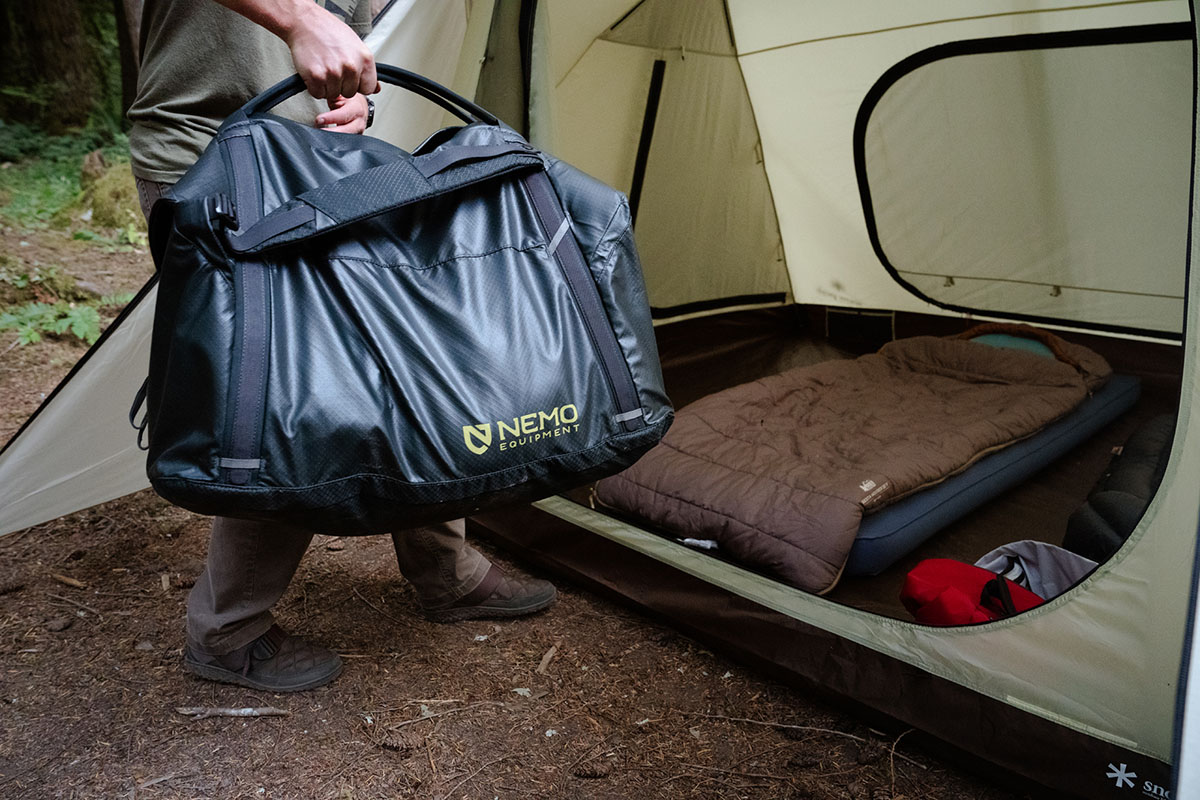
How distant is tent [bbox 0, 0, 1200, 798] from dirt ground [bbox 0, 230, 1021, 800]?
113mm

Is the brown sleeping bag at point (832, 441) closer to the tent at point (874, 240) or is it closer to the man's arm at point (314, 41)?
the tent at point (874, 240)

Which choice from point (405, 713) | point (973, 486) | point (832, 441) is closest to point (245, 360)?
point (405, 713)

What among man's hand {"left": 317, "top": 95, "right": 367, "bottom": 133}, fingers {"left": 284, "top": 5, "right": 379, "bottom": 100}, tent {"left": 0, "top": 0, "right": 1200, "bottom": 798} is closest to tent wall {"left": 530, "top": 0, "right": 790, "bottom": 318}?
tent {"left": 0, "top": 0, "right": 1200, "bottom": 798}

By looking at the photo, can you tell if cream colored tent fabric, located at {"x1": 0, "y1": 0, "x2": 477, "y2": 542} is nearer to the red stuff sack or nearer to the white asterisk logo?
the red stuff sack

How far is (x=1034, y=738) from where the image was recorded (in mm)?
1459

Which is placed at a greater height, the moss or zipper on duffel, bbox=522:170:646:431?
the moss

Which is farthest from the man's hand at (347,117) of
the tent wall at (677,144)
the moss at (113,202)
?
the moss at (113,202)

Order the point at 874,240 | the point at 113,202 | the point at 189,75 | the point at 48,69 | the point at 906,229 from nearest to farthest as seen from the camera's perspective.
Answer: the point at 189,75 → the point at 906,229 → the point at 874,240 → the point at 113,202 → the point at 48,69

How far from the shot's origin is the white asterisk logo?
1.36 metres

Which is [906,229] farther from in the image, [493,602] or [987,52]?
[493,602]

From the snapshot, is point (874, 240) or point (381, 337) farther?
point (874, 240)

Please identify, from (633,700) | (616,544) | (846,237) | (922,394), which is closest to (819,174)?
(846,237)

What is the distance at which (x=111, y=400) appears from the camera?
2.25 metres

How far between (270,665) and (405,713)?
1.02 feet
